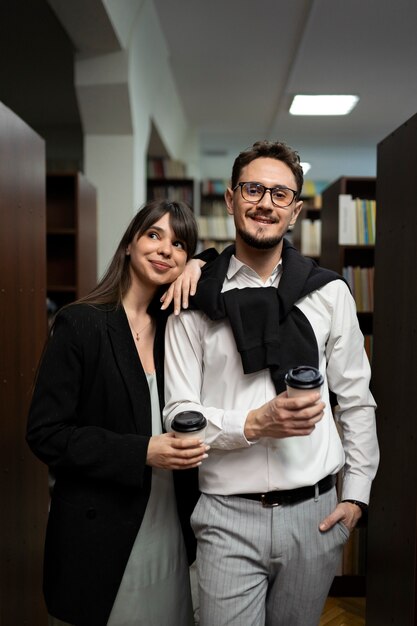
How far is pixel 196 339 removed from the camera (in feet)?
5.12

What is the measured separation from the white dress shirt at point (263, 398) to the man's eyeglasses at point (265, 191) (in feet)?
0.60

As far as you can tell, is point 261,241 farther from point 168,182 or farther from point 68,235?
point 168,182

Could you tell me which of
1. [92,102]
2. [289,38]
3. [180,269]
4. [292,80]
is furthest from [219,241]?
[180,269]

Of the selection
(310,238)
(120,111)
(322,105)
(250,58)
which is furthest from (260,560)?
(322,105)

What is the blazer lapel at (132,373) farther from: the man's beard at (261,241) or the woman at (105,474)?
the man's beard at (261,241)

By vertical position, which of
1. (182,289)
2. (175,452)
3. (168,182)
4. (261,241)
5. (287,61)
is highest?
(287,61)

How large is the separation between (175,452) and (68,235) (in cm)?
328

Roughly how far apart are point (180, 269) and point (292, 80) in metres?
4.94

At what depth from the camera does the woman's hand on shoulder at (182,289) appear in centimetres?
156

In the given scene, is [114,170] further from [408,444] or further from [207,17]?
[408,444]

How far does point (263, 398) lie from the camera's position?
151cm

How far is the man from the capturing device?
145cm

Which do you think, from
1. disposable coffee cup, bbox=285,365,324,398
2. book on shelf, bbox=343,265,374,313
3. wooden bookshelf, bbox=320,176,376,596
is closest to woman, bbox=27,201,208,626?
disposable coffee cup, bbox=285,365,324,398

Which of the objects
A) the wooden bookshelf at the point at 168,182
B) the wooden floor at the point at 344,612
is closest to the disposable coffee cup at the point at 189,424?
the wooden floor at the point at 344,612
